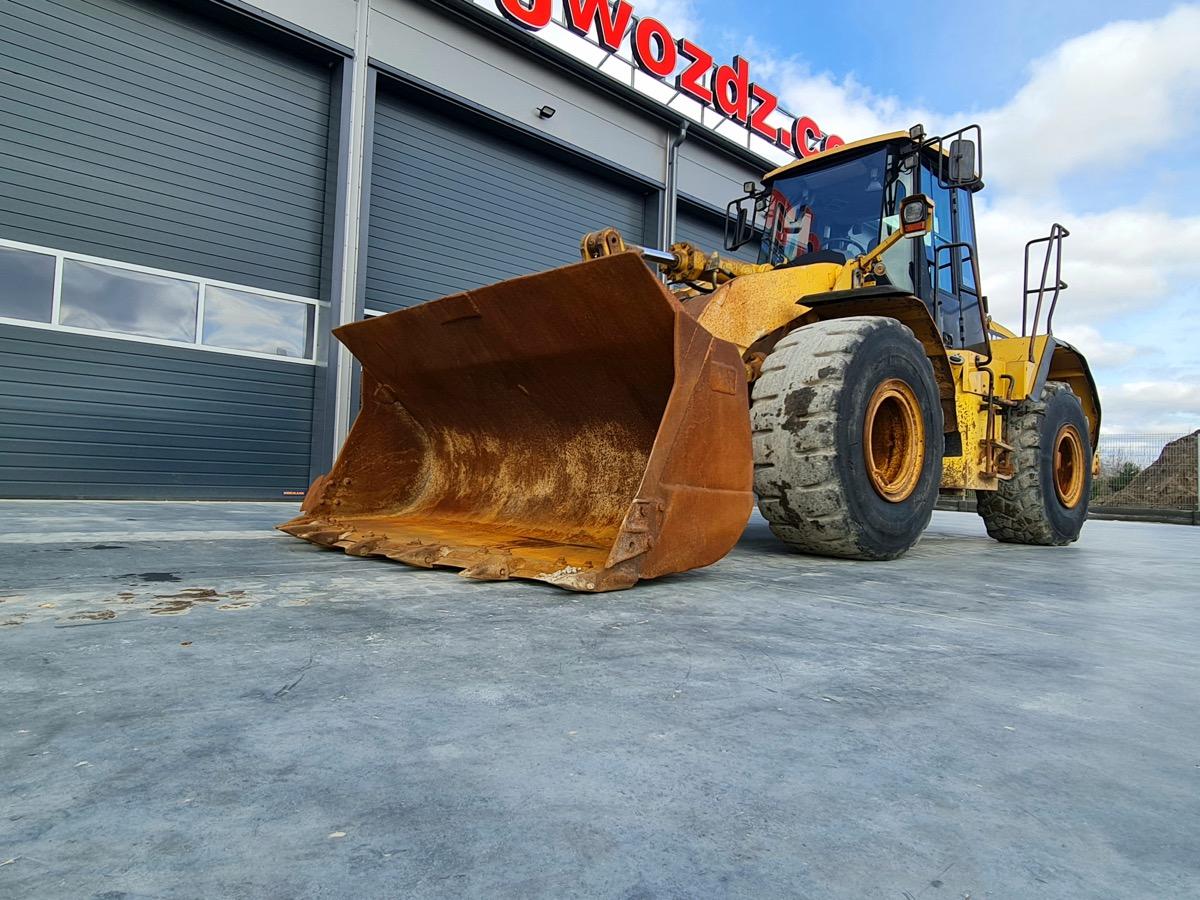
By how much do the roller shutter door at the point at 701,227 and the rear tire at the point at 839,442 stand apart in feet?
32.0

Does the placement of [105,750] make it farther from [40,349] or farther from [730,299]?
[40,349]

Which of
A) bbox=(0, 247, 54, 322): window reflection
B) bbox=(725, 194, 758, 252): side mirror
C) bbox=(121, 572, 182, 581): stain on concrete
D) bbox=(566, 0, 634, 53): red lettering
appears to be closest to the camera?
bbox=(121, 572, 182, 581): stain on concrete

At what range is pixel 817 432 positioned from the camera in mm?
3477

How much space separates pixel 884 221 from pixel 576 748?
4450 mm

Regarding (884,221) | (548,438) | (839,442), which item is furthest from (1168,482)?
(548,438)

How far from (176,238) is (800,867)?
9397mm

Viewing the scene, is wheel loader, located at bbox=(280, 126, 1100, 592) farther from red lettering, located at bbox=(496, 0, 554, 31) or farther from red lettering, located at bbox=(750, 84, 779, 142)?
red lettering, located at bbox=(750, 84, 779, 142)

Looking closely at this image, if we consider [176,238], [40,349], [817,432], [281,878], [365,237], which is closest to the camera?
[281,878]

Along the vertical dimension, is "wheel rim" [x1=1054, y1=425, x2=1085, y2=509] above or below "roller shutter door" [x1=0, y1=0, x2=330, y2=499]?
below

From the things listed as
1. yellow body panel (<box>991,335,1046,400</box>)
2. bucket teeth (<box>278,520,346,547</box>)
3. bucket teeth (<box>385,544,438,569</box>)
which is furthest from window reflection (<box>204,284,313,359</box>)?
yellow body panel (<box>991,335,1046,400</box>)

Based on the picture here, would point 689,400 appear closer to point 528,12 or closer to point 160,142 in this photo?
point 160,142

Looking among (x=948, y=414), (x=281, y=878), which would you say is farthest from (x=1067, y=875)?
(x=948, y=414)

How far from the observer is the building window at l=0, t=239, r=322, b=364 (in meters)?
7.30

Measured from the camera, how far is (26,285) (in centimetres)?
728
